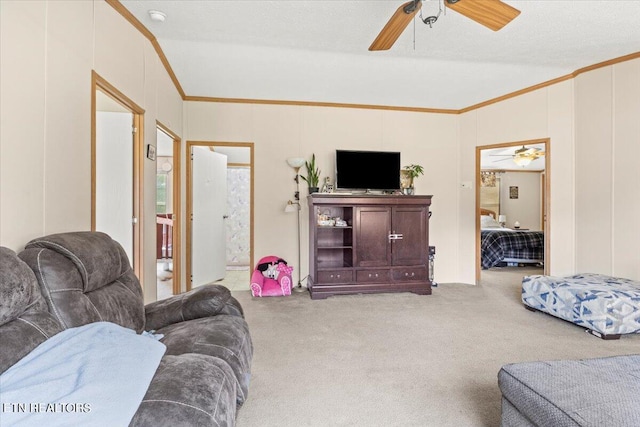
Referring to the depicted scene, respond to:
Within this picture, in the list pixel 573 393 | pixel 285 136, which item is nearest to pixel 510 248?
pixel 285 136

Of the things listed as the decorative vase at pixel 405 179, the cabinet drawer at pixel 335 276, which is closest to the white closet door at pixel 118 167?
the cabinet drawer at pixel 335 276

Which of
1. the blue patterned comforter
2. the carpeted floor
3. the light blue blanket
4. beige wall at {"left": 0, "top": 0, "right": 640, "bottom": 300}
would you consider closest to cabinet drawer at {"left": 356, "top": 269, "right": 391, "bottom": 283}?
the carpeted floor

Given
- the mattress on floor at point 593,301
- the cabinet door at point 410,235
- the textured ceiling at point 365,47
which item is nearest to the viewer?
the textured ceiling at point 365,47

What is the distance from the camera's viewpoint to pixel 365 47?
9.79 ft

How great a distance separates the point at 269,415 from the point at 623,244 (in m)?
3.86

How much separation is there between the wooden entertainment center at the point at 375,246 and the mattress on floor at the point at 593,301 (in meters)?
1.29

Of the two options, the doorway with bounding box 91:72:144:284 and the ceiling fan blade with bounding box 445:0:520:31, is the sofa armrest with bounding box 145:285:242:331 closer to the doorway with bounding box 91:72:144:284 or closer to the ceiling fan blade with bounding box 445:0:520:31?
the doorway with bounding box 91:72:144:284

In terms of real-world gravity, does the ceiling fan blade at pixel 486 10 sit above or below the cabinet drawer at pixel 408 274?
above

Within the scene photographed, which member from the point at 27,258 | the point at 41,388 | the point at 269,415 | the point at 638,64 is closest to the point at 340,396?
the point at 269,415

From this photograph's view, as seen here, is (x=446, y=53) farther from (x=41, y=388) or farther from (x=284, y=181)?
(x=41, y=388)

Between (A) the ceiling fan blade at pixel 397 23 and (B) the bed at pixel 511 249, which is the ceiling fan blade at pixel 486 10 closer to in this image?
(A) the ceiling fan blade at pixel 397 23

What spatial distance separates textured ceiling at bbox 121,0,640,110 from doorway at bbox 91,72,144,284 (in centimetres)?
86

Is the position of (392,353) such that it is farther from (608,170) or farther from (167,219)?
(167,219)

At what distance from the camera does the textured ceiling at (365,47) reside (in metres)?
2.41
